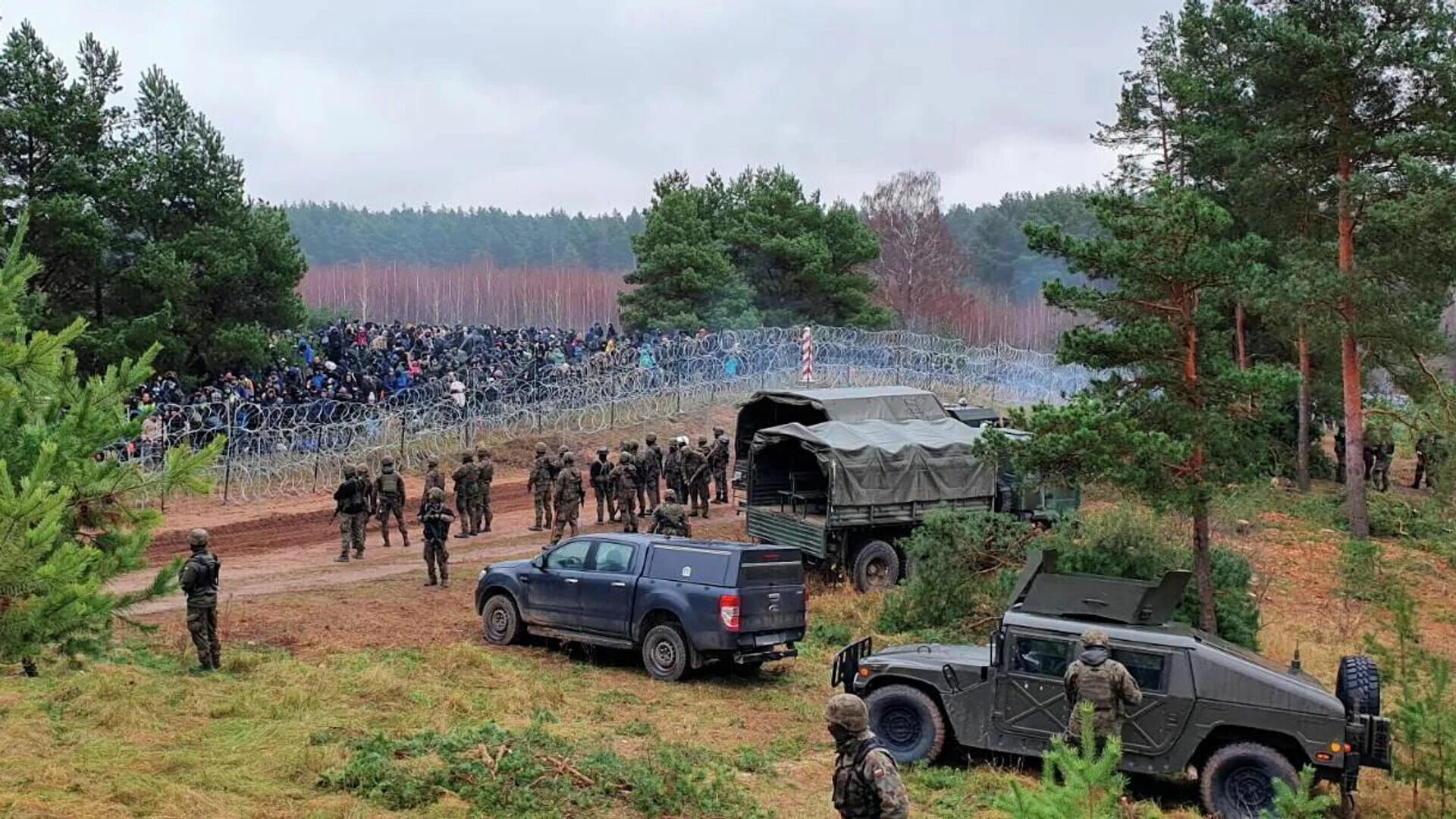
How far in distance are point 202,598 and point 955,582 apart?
9.66m

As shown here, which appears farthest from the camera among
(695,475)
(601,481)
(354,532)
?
(695,475)

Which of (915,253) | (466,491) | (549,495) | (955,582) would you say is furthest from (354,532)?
(915,253)

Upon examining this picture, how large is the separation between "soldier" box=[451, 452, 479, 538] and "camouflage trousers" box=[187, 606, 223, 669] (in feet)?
29.3

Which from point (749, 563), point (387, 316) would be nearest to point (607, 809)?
Result: point (749, 563)

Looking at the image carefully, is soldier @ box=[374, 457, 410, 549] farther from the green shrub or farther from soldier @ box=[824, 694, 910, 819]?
soldier @ box=[824, 694, 910, 819]

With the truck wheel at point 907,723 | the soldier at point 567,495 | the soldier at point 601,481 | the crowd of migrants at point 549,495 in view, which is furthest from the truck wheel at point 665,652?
the soldier at point 601,481

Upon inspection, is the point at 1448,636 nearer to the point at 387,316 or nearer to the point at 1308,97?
the point at 1308,97

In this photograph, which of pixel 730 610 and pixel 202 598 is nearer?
pixel 202 598

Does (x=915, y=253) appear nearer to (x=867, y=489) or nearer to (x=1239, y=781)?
(x=867, y=489)

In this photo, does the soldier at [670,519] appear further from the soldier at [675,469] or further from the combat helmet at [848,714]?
the combat helmet at [848,714]

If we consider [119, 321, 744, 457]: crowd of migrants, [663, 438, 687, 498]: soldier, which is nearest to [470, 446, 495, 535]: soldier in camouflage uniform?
[663, 438, 687, 498]: soldier

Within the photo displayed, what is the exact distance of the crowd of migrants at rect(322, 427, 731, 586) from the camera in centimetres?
1794

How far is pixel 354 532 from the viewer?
19.8m

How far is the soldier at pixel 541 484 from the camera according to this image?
72.9 ft
